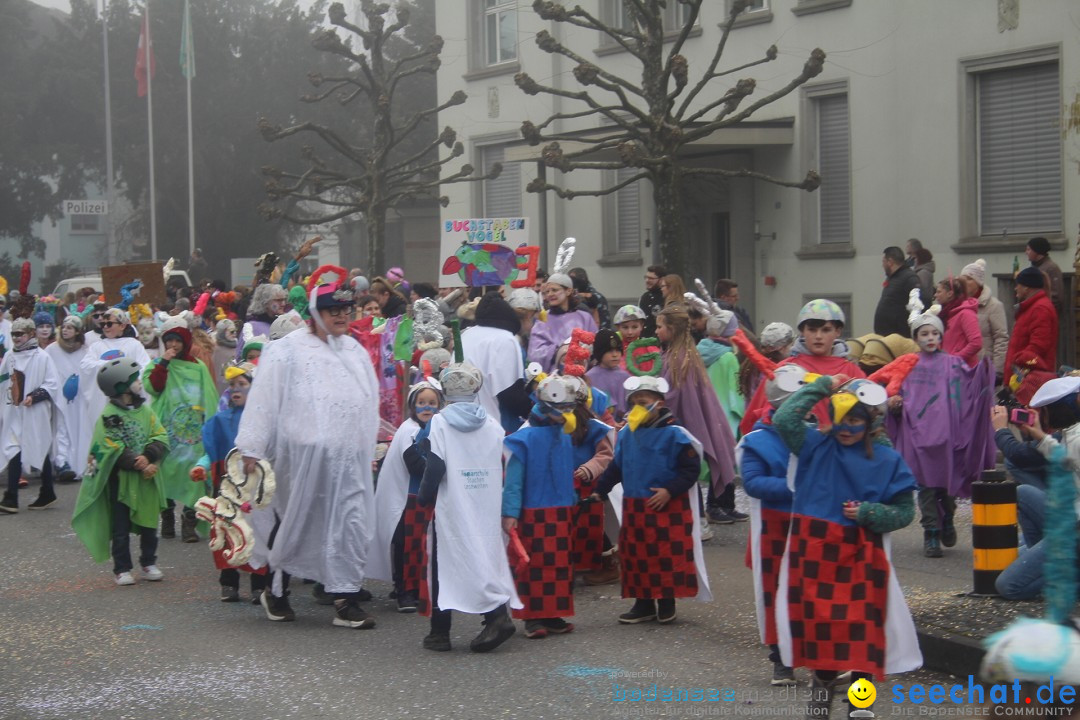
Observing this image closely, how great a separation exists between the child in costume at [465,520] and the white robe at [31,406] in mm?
7676

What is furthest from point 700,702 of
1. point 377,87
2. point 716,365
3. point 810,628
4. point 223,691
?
point 377,87

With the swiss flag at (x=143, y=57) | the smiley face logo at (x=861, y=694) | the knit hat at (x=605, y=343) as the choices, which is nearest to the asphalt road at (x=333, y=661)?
the smiley face logo at (x=861, y=694)

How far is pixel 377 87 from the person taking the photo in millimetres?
26250

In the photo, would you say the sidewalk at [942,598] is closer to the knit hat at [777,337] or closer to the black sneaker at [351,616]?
the knit hat at [777,337]

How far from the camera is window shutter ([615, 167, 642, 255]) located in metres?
25.4

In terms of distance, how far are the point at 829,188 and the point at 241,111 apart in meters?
34.4

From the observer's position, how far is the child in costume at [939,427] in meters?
9.57

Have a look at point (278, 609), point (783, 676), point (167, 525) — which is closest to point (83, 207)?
point (167, 525)

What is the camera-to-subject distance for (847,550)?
218 inches

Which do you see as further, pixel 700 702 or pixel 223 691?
pixel 223 691

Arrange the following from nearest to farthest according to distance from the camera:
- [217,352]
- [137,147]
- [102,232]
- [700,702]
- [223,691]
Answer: [700,702], [223,691], [217,352], [137,147], [102,232]

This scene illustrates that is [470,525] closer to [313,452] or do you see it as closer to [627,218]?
[313,452]

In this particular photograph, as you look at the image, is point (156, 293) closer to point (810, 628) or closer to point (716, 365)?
point (716, 365)

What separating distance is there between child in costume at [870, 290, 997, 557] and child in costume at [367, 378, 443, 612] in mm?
3303
